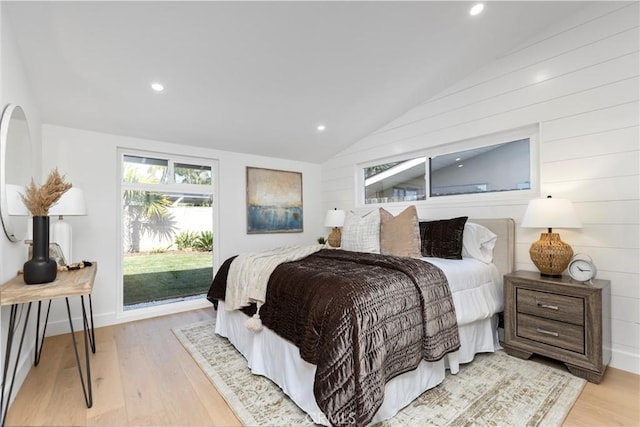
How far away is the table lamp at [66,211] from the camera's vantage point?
7.25ft

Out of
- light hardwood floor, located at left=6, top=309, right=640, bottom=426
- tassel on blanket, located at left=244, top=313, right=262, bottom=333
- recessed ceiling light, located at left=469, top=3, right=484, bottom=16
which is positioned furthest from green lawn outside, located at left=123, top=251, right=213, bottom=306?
recessed ceiling light, located at left=469, top=3, right=484, bottom=16

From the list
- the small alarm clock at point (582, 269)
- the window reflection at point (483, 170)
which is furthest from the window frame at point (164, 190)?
the small alarm clock at point (582, 269)

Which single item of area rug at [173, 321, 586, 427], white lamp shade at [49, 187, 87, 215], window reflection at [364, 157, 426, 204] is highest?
window reflection at [364, 157, 426, 204]

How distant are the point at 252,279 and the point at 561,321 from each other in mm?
2330

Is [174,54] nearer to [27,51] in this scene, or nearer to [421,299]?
[27,51]

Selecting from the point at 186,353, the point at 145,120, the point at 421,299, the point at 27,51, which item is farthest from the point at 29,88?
the point at 421,299

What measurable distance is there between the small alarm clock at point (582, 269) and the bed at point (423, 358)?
50 centimetres

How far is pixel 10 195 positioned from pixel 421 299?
2.62 meters

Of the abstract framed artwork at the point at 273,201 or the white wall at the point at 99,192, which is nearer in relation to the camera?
the white wall at the point at 99,192

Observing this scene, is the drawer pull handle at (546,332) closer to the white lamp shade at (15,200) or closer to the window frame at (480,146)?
the window frame at (480,146)

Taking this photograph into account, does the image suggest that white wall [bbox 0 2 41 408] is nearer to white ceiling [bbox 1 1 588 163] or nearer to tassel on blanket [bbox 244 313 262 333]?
white ceiling [bbox 1 1 588 163]

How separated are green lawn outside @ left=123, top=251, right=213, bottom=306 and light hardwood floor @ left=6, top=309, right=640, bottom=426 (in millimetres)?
Answer: 957

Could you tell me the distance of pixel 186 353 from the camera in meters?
2.51

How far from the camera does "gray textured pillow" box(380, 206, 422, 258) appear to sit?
9.02 feet
